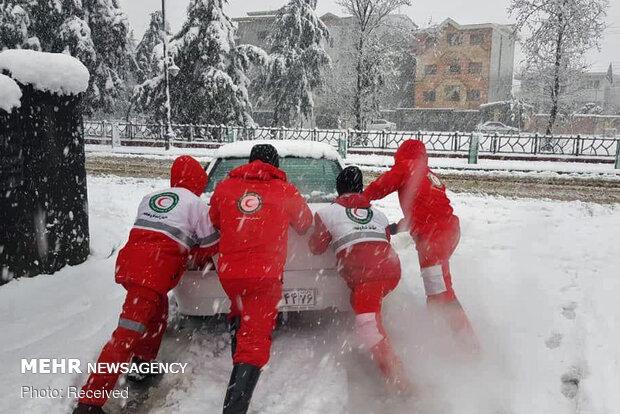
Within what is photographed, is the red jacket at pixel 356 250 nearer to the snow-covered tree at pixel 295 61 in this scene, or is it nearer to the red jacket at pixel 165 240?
the red jacket at pixel 165 240

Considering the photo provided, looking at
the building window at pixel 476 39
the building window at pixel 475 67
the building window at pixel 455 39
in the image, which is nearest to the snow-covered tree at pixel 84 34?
the building window at pixel 455 39

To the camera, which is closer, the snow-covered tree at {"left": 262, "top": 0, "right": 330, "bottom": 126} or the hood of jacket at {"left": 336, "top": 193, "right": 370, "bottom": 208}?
the hood of jacket at {"left": 336, "top": 193, "right": 370, "bottom": 208}

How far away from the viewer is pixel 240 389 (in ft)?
8.81

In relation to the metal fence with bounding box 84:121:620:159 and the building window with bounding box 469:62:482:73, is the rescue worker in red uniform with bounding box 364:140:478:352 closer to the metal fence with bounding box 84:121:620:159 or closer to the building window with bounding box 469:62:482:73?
the metal fence with bounding box 84:121:620:159

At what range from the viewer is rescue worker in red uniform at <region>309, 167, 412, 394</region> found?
3305mm

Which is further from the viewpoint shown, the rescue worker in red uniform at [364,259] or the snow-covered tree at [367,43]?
the snow-covered tree at [367,43]

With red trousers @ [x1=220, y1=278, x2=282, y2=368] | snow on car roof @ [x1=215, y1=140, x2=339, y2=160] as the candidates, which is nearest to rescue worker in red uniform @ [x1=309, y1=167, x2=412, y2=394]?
red trousers @ [x1=220, y1=278, x2=282, y2=368]

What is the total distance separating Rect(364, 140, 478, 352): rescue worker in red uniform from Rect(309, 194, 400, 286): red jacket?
16.2 inches

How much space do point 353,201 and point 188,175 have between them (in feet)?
3.92

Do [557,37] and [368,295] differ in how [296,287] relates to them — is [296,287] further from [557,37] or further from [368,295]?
[557,37]

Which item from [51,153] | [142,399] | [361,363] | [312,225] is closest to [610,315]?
[361,363]

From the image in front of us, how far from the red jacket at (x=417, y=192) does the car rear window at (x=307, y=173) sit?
62 centimetres

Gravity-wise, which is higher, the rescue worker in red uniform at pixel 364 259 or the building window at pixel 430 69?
the building window at pixel 430 69

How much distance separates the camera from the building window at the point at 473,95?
159 feet
